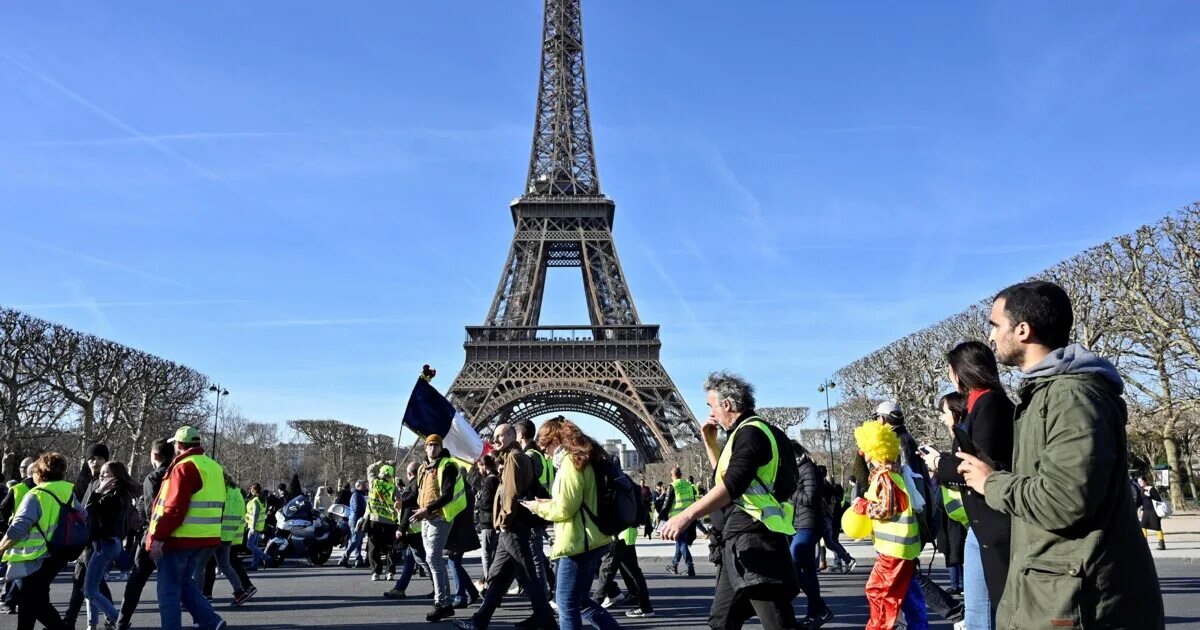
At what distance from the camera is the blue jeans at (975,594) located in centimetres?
443

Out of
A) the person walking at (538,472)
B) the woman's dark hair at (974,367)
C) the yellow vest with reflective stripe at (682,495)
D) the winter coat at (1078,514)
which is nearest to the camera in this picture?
the winter coat at (1078,514)

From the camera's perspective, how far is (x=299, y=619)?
27.6 ft

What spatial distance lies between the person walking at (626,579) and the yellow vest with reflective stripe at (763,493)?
13.4ft

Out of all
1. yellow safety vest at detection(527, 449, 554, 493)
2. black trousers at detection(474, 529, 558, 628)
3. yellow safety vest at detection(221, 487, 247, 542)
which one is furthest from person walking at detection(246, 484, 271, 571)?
black trousers at detection(474, 529, 558, 628)

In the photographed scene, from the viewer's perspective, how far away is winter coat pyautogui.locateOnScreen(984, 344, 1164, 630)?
238 centimetres

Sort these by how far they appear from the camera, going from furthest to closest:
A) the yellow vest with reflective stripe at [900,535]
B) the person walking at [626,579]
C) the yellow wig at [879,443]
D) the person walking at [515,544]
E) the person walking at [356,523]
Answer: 1. the person walking at [356,523]
2. the person walking at [626,579]
3. the person walking at [515,544]
4. the yellow wig at [879,443]
5. the yellow vest with reflective stripe at [900,535]

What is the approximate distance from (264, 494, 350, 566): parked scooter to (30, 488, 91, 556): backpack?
29.8ft

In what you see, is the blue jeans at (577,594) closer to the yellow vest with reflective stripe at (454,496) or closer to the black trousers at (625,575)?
the black trousers at (625,575)

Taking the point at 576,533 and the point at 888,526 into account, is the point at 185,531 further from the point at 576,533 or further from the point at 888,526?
the point at 888,526

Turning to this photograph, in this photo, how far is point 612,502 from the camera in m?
5.52

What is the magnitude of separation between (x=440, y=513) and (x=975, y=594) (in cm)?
515

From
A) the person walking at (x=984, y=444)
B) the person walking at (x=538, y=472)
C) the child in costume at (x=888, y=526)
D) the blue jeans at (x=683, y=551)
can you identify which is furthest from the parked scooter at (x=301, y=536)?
the person walking at (x=984, y=444)

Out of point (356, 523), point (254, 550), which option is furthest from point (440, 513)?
point (356, 523)

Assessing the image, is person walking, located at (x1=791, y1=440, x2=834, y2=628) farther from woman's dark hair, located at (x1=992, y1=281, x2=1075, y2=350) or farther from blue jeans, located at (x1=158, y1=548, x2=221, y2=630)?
woman's dark hair, located at (x1=992, y1=281, x2=1075, y2=350)
